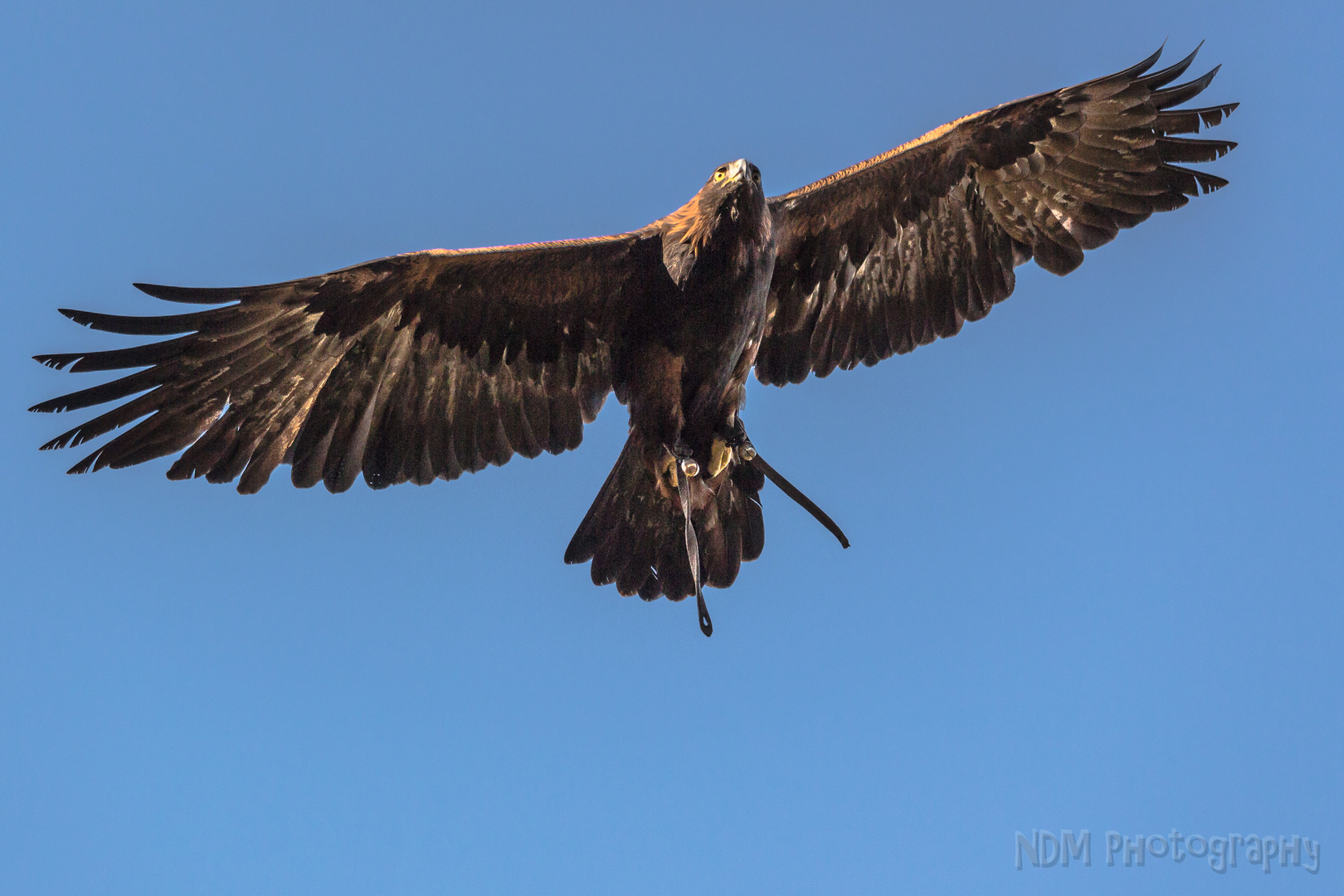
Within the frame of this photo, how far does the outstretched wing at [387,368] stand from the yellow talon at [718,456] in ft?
2.75

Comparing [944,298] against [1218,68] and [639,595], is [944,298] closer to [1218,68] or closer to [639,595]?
[1218,68]

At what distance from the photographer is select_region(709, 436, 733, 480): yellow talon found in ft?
22.3

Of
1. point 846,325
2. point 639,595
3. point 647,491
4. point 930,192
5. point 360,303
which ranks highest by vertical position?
point 930,192

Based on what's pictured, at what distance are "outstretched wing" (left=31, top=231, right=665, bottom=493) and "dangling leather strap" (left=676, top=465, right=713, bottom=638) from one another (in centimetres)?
82

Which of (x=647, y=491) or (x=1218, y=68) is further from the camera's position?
(x=647, y=491)

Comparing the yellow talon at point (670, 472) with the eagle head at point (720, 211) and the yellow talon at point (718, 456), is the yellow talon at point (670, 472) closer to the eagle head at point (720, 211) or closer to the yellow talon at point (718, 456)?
the yellow talon at point (718, 456)

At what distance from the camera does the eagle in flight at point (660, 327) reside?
255 inches

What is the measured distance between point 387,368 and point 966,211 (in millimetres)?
3653

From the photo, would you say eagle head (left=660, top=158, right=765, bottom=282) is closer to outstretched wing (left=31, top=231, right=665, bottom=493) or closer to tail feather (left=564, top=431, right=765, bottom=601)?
outstretched wing (left=31, top=231, right=665, bottom=493)

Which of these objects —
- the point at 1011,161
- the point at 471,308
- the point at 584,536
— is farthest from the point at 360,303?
the point at 1011,161

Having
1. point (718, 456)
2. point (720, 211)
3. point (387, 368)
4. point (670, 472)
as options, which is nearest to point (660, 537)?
point (670, 472)

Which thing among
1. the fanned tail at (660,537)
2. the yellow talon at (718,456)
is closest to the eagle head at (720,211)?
the yellow talon at (718,456)

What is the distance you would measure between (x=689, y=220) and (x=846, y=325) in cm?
156

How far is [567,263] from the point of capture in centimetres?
668
